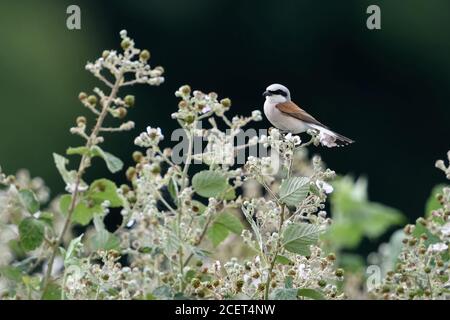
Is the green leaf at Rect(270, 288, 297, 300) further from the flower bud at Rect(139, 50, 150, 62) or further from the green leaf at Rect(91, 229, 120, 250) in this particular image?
the flower bud at Rect(139, 50, 150, 62)

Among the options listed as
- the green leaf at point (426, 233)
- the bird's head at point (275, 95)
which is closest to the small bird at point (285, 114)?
the bird's head at point (275, 95)

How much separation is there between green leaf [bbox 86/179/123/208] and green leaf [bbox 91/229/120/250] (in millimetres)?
84

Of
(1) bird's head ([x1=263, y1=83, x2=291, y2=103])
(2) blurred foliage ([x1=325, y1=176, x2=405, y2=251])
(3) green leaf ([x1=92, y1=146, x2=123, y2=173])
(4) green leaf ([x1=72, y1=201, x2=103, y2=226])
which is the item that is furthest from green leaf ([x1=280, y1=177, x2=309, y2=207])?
(2) blurred foliage ([x1=325, y1=176, x2=405, y2=251])

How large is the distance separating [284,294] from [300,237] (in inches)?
4.2

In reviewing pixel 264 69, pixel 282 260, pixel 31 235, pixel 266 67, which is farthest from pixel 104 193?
pixel 266 67

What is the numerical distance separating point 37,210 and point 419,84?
16399 millimetres

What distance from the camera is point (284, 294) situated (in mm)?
2102

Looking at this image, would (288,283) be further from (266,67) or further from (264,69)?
Answer: (266,67)

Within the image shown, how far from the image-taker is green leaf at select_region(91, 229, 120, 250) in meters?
2.37

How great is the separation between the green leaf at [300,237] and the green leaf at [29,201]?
53 centimetres

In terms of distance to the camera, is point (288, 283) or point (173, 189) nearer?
point (288, 283)

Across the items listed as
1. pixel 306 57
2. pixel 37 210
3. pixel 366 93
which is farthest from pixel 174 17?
pixel 37 210

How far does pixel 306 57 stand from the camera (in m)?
18.7
